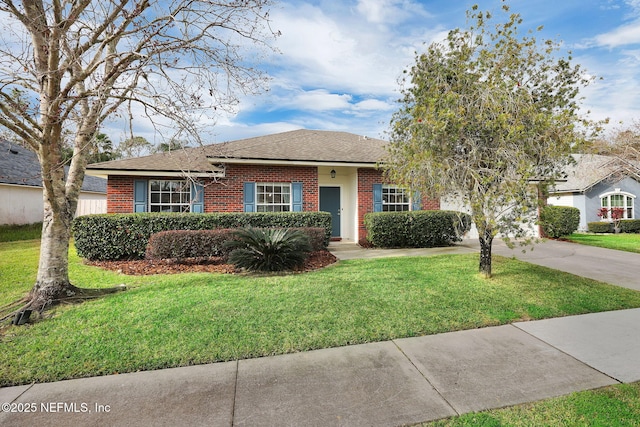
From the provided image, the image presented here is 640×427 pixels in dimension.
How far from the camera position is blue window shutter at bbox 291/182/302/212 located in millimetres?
11469

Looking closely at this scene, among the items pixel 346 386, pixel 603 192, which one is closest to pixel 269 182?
pixel 346 386

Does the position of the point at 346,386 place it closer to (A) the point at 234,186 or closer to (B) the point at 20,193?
(A) the point at 234,186

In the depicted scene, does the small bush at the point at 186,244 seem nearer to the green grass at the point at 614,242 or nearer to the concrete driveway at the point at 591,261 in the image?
the concrete driveway at the point at 591,261

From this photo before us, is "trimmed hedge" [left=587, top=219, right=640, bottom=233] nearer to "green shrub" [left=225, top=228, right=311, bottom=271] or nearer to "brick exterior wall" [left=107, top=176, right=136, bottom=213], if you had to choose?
"green shrub" [left=225, top=228, right=311, bottom=271]

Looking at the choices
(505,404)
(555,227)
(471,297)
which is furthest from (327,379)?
(555,227)

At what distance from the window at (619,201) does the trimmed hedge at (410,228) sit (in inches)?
651

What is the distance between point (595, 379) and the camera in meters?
2.90

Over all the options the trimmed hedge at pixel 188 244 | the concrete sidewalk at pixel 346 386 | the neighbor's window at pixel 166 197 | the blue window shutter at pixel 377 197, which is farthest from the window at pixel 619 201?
the neighbor's window at pixel 166 197

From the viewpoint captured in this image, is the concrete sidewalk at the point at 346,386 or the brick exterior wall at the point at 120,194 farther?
the brick exterior wall at the point at 120,194

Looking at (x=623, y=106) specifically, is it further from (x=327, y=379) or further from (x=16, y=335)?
(x=16, y=335)

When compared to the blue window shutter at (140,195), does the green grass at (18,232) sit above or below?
below

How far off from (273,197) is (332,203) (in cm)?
257

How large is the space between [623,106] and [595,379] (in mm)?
21385

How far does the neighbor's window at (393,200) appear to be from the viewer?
12375 millimetres
